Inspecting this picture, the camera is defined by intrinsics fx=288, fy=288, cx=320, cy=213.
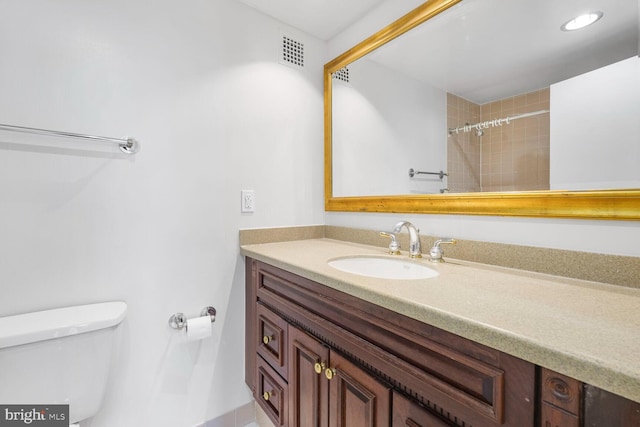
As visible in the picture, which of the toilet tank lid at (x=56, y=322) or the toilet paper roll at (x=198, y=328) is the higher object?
the toilet tank lid at (x=56, y=322)

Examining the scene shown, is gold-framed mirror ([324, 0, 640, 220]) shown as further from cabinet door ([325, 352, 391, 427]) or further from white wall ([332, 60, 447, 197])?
cabinet door ([325, 352, 391, 427])

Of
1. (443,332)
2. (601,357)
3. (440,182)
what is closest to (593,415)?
(601,357)

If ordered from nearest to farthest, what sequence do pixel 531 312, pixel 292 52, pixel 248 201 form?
pixel 531 312, pixel 248 201, pixel 292 52

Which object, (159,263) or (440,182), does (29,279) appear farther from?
(440,182)

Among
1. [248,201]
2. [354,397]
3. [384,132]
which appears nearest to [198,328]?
[248,201]

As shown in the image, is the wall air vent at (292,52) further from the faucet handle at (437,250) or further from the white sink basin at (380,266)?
the faucet handle at (437,250)

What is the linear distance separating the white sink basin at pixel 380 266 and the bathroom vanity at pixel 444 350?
9 centimetres

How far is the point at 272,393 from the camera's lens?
1.24 m

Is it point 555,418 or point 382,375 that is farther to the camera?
point 382,375

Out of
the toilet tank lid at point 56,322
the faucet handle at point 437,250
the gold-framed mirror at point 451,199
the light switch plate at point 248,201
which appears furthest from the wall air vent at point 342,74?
the toilet tank lid at point 56,322

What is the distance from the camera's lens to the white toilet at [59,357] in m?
0.86

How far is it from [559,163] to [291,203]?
1184 mm

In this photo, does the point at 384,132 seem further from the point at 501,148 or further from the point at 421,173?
the point at 501,148

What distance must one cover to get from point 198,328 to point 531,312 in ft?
3.97
